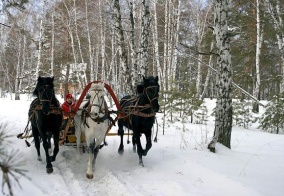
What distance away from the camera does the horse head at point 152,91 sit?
7089 mm

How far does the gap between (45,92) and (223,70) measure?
178 inches

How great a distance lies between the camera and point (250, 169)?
6809 millimetres

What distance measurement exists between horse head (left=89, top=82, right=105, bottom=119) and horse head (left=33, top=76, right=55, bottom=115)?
0.88 m

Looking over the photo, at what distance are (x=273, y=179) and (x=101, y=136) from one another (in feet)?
12.0

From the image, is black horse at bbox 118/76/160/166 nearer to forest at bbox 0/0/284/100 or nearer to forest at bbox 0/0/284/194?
forest at bbox 0/0/284/194

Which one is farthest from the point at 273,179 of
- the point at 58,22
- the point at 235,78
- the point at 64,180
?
the point at 58,22

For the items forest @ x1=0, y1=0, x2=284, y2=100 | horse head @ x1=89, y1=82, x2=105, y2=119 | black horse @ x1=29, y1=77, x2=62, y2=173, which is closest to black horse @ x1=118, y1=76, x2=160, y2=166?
horse head @ x1=89, y1=82, x2=105, y2=119

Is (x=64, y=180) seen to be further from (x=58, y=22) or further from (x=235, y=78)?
(x=58, y=22)

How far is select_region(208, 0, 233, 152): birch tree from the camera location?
810 centimetres

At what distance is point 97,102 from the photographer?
669cm

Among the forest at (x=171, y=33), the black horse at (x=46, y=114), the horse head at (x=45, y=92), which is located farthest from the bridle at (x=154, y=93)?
the forest at (x=171, y=33)

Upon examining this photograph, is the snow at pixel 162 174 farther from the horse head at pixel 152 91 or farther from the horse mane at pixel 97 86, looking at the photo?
the horse mane at pixel 97 86

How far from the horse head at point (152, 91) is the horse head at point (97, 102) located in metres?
1.04

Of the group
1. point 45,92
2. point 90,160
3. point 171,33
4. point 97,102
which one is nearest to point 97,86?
point 97,102
